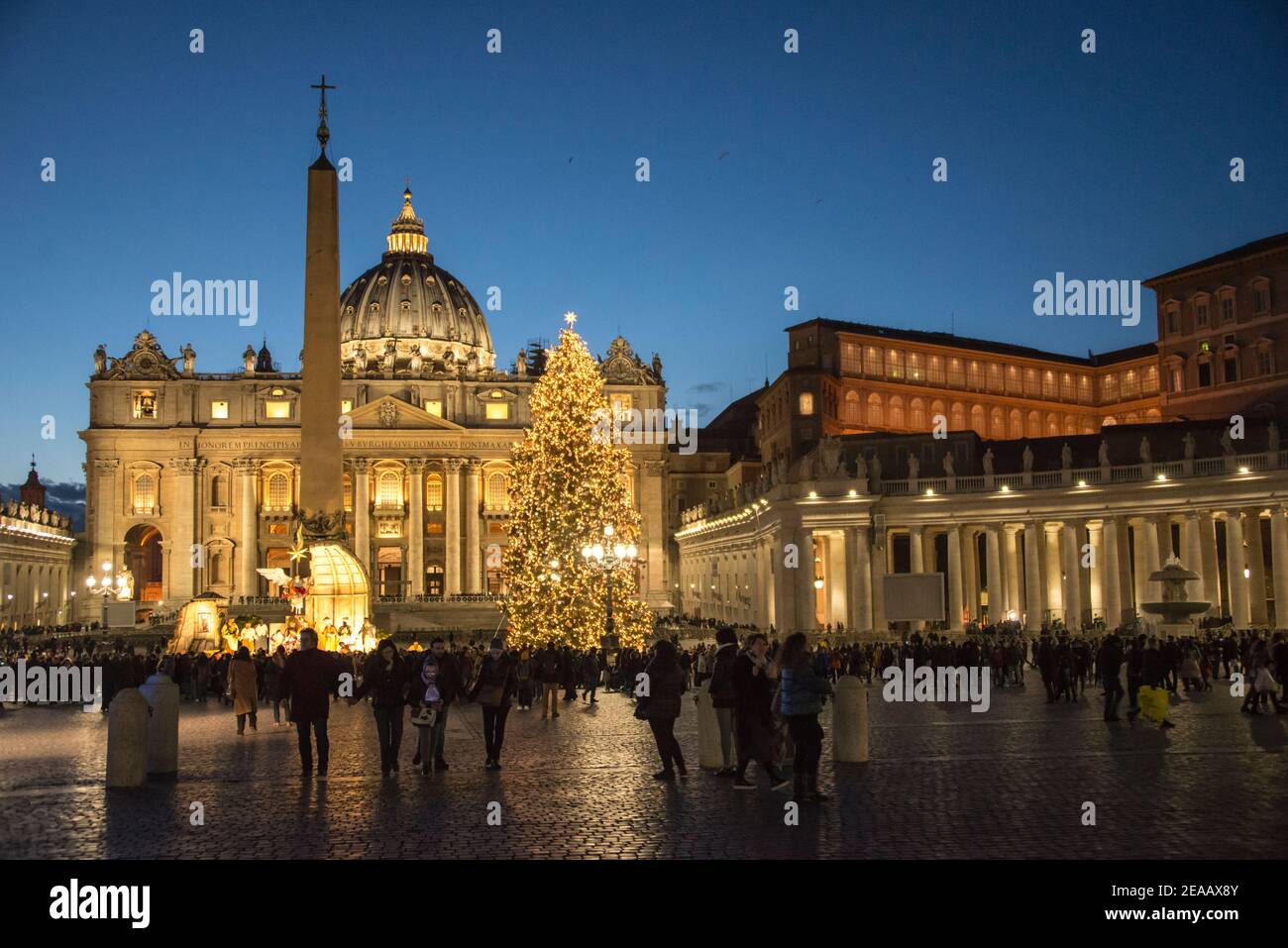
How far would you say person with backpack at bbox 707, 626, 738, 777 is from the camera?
14.4 meters

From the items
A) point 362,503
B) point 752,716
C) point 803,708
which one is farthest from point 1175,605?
point 362,503

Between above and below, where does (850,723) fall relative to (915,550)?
below

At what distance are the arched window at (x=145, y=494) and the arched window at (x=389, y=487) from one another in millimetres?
15666

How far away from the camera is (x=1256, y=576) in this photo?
5347cm

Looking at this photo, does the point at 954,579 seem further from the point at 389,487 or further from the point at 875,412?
the point at 389,487

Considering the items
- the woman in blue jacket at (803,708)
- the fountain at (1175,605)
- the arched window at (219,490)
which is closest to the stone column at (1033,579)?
the fountain at (1175,605)

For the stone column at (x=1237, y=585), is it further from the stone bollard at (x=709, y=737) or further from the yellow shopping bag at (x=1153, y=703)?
the stone bollard at (x=709, y=737)

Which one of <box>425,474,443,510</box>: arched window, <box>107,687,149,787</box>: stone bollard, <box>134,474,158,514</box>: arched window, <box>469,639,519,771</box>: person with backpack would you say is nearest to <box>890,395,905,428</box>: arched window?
<box>425,474,443,510</box>: arched window

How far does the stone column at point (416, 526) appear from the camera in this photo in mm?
97438

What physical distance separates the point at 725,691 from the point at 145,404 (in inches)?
3603

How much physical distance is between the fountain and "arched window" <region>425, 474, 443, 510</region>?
67773mm

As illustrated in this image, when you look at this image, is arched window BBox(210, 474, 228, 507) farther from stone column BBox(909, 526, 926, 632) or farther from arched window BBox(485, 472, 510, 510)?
stone column BBox(909, 526, 926, 632)
